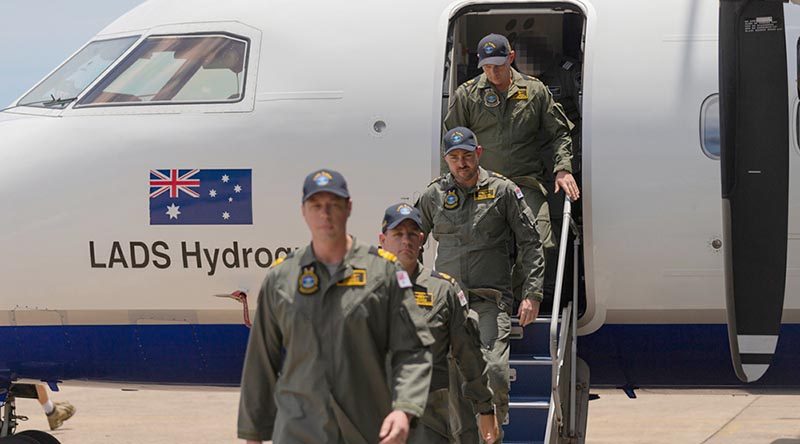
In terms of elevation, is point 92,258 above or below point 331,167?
below

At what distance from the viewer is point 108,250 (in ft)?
30.0

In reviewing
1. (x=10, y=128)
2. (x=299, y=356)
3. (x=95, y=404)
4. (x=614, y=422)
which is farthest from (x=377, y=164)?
(x=95, y=404)

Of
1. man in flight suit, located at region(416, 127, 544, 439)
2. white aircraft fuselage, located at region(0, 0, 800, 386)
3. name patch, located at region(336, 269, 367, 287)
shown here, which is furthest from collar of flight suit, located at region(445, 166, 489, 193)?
name patch, located at region(336, 269, 367, 287)

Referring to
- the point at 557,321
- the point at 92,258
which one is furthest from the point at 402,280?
the point at 92,258

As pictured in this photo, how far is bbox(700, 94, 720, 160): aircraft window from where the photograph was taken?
8852mm

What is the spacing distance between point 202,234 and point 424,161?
1.67m

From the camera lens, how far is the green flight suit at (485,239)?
7836 millimetres

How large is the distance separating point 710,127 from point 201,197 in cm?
361

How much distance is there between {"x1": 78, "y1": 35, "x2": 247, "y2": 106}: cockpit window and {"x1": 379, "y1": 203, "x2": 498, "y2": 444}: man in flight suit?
3.18 meters

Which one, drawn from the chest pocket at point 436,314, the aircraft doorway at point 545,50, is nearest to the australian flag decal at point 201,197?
the aircraft doorway at point 545,50

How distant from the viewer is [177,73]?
9.50 metres

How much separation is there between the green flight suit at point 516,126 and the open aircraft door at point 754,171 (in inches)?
45.3

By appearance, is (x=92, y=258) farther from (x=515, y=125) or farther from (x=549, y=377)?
(x=549, y=377)

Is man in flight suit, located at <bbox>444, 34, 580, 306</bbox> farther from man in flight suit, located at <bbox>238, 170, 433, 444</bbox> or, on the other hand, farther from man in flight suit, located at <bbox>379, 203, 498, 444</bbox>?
man in flight suit, located at <bbox>238, 170, 433, 444</bbox>
